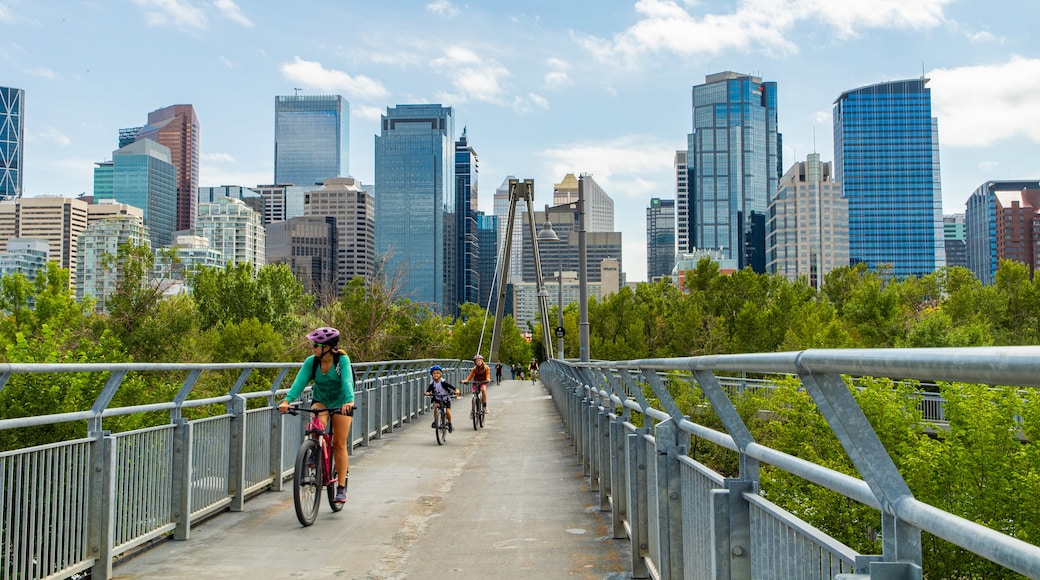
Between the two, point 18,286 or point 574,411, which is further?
point 18,286

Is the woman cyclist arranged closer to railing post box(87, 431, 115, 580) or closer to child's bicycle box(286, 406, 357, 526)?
child's bicycle box(286, 406, 357, 526)

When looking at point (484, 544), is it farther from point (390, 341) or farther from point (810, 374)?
point (390, 341)

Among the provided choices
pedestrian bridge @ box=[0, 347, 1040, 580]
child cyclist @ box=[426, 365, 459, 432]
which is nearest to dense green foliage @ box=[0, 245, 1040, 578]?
pedestrian bridge @ box=[0, 347, 1040, 580]

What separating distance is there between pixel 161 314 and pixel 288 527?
44.8 m

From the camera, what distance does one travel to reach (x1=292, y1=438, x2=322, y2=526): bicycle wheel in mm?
8547

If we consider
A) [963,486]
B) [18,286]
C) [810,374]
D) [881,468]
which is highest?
[18,286]

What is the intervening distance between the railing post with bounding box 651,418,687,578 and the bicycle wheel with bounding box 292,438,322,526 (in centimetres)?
444

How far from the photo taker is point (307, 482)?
878cm

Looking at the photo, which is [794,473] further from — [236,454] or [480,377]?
[480,377]

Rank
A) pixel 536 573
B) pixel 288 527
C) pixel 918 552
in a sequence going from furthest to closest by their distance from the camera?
pixel 288 527, pixel 536 573, pixel 918 552

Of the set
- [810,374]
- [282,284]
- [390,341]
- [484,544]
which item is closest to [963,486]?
[484,544]

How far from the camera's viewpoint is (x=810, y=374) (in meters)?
2.30

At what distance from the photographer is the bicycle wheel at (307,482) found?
336 inches

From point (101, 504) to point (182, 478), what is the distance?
4.92 ft
